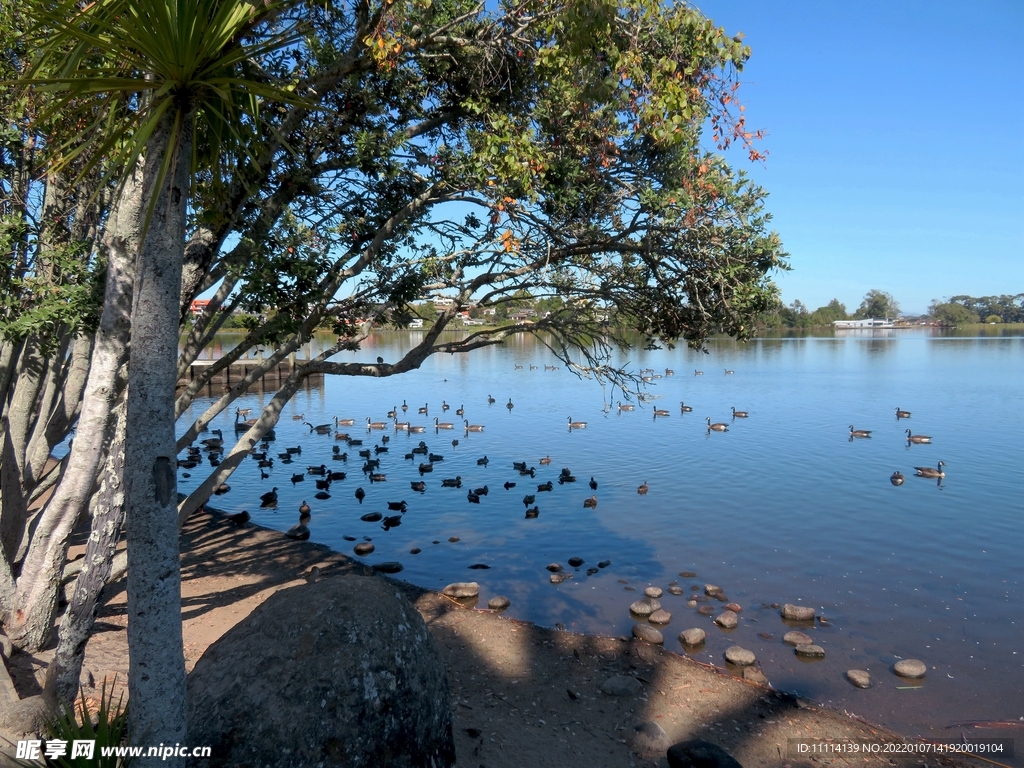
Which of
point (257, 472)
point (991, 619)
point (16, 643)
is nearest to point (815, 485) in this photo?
point (991, 619)

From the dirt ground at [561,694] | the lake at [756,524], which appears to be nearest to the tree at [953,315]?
the lake at [756,524]

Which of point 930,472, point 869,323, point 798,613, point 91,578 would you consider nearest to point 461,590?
point 798,613

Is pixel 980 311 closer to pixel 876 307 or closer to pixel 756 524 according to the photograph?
pixel 876 307

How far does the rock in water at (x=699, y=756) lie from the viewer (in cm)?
682

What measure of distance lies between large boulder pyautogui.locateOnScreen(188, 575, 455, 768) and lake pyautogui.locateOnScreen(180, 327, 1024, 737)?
21.8ft

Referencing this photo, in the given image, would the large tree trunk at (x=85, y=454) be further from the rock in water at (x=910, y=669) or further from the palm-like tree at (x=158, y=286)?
the rock in water at (x=910, y=669)

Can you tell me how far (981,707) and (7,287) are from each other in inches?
518

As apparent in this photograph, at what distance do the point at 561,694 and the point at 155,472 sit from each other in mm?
6694

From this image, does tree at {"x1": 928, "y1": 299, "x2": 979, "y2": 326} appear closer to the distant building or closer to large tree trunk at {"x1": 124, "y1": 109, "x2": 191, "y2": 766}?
the distant building

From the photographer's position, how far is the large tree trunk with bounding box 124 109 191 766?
356cm

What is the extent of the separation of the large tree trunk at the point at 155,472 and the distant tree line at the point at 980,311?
7405 inches

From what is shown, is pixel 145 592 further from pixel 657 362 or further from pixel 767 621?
pixel 657 362

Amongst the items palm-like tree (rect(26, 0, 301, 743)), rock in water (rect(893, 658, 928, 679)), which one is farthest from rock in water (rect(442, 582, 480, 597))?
palm-like tree (rect(26, 0, 301, 743))

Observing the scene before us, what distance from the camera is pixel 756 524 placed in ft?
56.4
